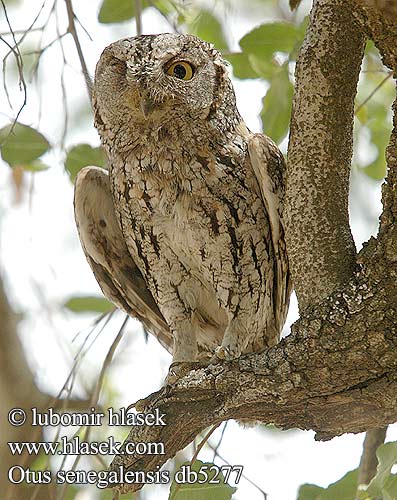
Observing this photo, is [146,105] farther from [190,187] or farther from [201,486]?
[201,486]

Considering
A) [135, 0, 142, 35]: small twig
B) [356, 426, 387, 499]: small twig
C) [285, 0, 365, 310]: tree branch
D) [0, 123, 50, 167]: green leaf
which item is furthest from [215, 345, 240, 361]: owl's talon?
[135, 0, 142, 35]: small twig

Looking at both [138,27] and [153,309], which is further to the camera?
[153,309]

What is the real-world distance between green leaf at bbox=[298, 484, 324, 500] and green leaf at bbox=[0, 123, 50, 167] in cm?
112

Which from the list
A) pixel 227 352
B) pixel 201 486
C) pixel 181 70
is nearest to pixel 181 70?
pixel 181 70

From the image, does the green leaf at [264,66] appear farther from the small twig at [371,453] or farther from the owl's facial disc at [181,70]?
the small twig at [371,453]

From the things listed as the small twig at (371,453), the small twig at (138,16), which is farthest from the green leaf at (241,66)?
the small twig at (371,453)

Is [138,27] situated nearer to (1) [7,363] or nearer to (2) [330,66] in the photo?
(2) [330,66]

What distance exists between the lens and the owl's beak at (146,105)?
214cm

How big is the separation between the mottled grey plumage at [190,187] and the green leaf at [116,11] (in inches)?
6.2

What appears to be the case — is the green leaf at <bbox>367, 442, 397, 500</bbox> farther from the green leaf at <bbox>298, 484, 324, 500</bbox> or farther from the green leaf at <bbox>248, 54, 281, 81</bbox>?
the green leaf at <bbox>248, 54, 281, 81</bbox>

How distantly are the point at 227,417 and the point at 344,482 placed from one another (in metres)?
0.35

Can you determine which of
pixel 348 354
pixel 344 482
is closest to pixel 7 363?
pixel 344 482

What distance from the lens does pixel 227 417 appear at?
1.76 metres

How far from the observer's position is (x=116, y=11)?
2.41 m
